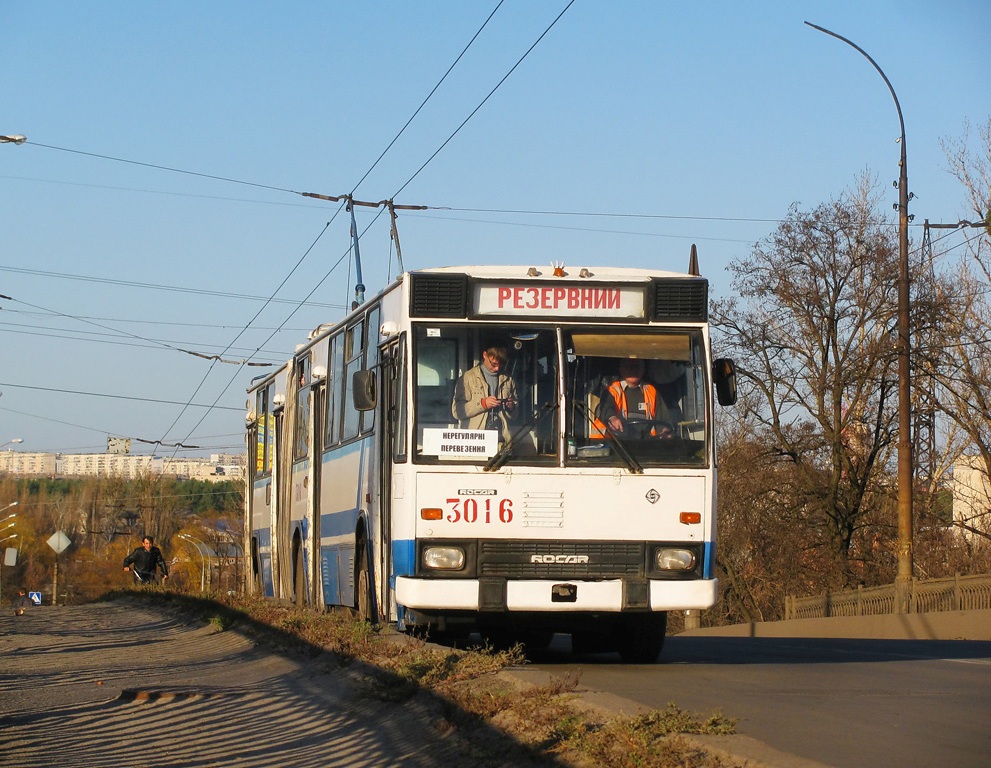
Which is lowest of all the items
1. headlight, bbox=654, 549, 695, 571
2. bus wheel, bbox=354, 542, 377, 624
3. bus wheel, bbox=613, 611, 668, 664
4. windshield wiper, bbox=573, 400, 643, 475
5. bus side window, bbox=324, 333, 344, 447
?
bus wheel, bbox=613, 611, 668, 664

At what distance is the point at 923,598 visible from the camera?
24297 millimetres

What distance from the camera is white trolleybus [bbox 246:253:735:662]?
37.4ft

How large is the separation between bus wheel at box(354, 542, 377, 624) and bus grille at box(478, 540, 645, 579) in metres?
2.68

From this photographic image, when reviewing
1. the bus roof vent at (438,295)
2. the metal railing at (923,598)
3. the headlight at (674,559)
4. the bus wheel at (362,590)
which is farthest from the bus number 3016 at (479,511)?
the metal railing at (923,598)

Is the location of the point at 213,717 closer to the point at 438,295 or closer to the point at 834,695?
the point at 438,295

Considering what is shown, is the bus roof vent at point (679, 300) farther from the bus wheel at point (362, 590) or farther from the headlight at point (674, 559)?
the bus wheel at point (362, 590)

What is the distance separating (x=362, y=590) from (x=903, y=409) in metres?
14.6

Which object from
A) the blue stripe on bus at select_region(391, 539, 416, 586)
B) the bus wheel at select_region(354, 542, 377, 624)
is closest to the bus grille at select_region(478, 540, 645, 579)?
the blue stripe on bus at select_region(391, 539, 416, 586)

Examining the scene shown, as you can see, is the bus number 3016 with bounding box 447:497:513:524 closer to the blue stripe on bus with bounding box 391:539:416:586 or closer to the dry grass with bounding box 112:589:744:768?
the blue stripe on bus with bounding box 391:539:416:586

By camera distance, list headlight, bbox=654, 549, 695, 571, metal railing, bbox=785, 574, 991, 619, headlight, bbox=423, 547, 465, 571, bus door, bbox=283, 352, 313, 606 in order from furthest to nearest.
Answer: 1. metal railing, bbox=785, 574, 991, 619
2. bus door, bbox=283, 352, 313, 606
3. headlight, bbox=654, 549, 695, 571
4. headlight, bbox=423, 547, 465, 571

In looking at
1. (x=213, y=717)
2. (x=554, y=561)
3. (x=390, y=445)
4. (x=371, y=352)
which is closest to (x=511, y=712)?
(x=213, y=717)

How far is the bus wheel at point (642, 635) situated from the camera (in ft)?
41.7

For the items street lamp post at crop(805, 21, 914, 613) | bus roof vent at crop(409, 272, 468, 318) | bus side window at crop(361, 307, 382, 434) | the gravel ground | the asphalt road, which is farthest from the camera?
street lamp post at crop(805, 21, 914, 613)

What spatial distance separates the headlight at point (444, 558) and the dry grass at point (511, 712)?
662 millimetres
